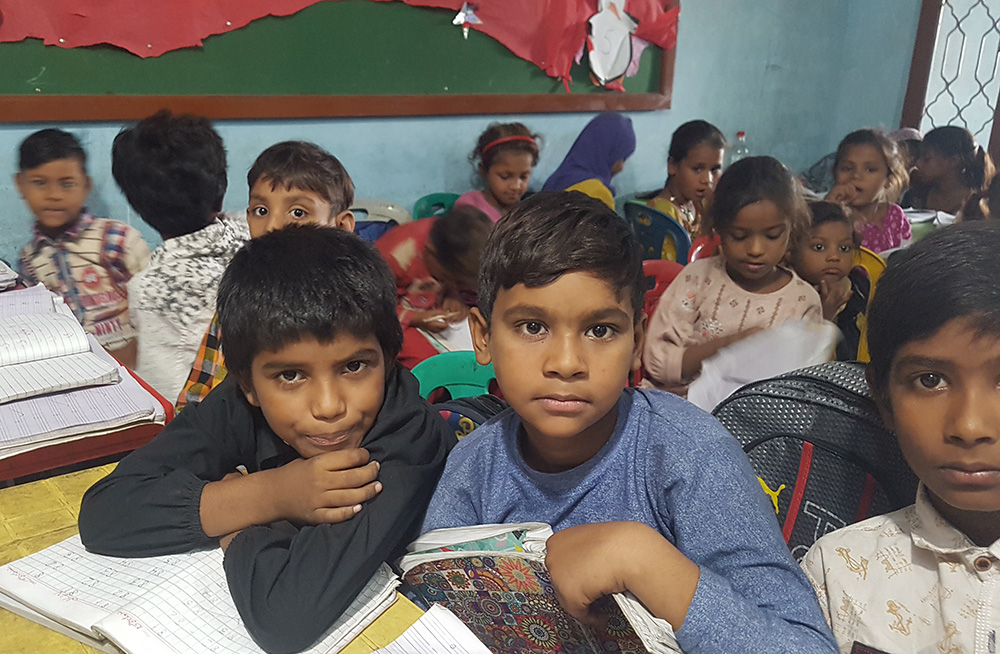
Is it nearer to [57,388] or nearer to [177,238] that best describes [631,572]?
[57,388]

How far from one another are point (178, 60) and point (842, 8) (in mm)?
3501

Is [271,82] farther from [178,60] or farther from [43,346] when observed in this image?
[43,346]

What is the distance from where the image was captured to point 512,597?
666 millimetres

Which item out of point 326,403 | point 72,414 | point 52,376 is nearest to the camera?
point 326,403

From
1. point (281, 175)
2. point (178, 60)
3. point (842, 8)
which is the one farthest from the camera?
point (842, 8)

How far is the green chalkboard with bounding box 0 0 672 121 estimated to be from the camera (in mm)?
2074

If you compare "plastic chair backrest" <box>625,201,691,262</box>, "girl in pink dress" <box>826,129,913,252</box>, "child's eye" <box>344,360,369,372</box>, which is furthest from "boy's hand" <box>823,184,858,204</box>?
"child's eye" <box>344,360,369,372</box>

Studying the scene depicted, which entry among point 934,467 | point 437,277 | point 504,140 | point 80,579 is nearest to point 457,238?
point 437,277

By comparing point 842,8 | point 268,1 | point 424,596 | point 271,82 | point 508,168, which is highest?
point 842,8

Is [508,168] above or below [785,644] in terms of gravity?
above

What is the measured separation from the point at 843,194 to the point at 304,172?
185 cm

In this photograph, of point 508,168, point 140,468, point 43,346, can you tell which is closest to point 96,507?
point 140,468

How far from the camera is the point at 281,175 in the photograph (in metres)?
1.48

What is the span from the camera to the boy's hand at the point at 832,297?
1720 millimetres
